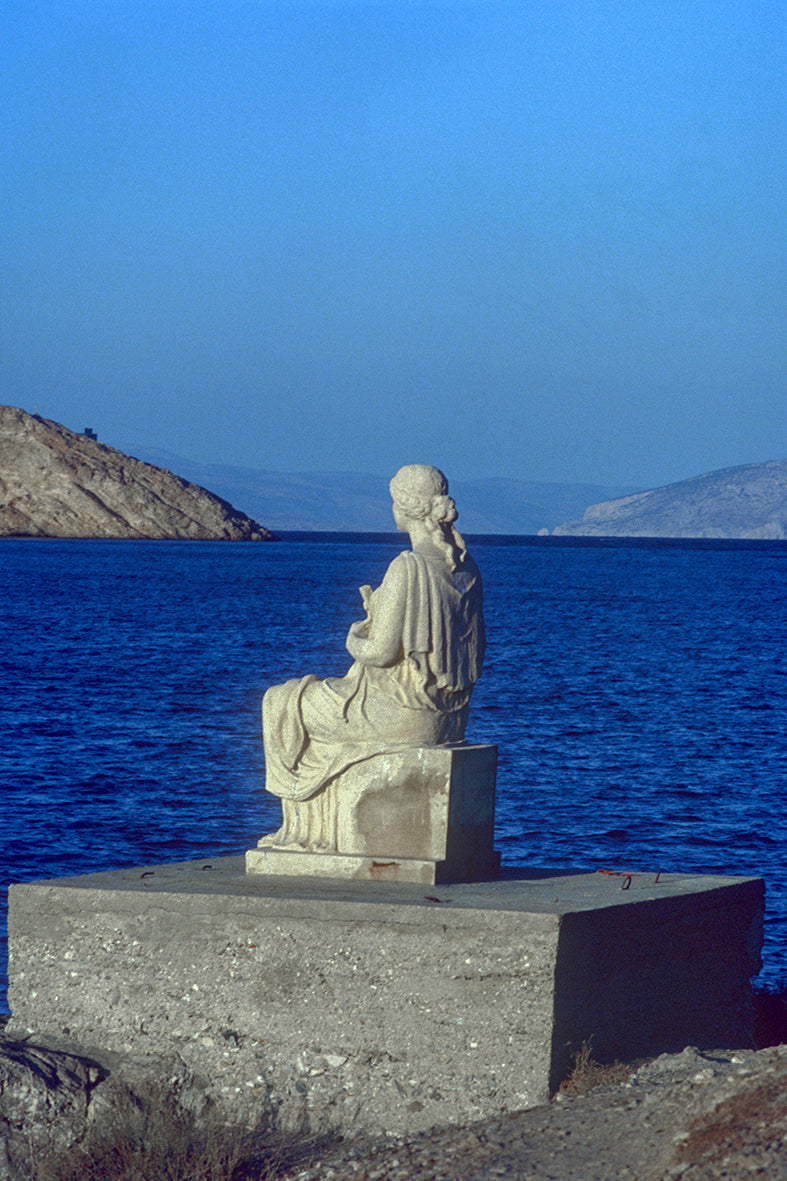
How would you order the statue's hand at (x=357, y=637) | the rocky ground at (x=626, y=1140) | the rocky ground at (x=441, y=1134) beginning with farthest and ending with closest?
the statue's hand at (x=357, y=637), the rocky ground at (x=441, y=1134), the rocky ground at (x=626, y=1140)

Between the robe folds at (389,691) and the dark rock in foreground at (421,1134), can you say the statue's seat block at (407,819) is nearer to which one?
the robe folds at (389,691)

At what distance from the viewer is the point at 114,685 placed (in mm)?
34938

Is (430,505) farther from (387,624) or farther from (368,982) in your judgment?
(368,982)

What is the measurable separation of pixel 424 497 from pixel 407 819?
71.1 inches

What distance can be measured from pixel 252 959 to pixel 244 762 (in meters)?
17.1

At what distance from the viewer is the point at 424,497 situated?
864cm

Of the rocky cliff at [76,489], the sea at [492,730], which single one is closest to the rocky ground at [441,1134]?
the sea at [492,730]

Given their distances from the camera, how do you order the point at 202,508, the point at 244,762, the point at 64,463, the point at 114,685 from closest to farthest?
the point at 244,762
the point at 114,685
the point at 64,463
the point at 202,508

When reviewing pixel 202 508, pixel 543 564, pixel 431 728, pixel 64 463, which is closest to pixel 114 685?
pixel 431 728

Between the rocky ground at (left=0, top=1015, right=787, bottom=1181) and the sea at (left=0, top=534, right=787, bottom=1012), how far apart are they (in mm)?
2564

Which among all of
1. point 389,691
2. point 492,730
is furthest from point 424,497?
point 492,730

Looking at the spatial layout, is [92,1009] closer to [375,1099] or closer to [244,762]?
[375,1099]

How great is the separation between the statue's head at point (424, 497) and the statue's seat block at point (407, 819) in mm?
1312

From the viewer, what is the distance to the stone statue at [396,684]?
27.6 feet
